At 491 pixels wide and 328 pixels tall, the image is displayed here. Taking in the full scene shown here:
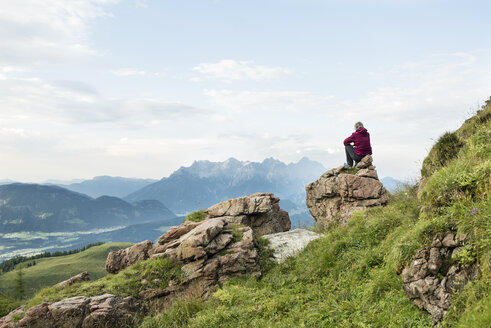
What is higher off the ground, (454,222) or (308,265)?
(454,222)

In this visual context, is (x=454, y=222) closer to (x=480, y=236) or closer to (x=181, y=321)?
(x=480, y=236)

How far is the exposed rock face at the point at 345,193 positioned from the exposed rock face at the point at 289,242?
101 inches

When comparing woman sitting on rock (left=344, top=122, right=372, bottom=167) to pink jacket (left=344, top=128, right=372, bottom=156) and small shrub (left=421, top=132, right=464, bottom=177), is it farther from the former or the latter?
small shrub (left=421, top=132, right=464, bottom=177)

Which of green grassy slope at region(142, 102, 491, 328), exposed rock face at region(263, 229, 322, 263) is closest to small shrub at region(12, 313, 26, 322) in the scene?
green grassy slope at region(142, 102, 491, 328)

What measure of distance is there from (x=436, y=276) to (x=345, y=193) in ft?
45.7

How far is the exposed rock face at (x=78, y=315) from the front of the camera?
460 inches

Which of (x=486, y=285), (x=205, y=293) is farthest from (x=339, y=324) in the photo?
(x=205, y=293)

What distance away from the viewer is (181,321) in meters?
10.6

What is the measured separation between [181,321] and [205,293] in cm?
301

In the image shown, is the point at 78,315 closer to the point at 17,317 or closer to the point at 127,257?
the point at 17,317

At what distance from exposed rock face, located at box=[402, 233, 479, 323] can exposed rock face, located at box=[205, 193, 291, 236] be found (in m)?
14.9

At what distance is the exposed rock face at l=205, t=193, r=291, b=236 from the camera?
21.8 metres

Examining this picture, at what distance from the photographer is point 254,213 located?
878 inches

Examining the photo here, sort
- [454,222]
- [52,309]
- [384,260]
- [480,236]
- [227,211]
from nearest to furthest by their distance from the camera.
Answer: [480,236], [454,222], [384,260], [52,309], [227,211]
